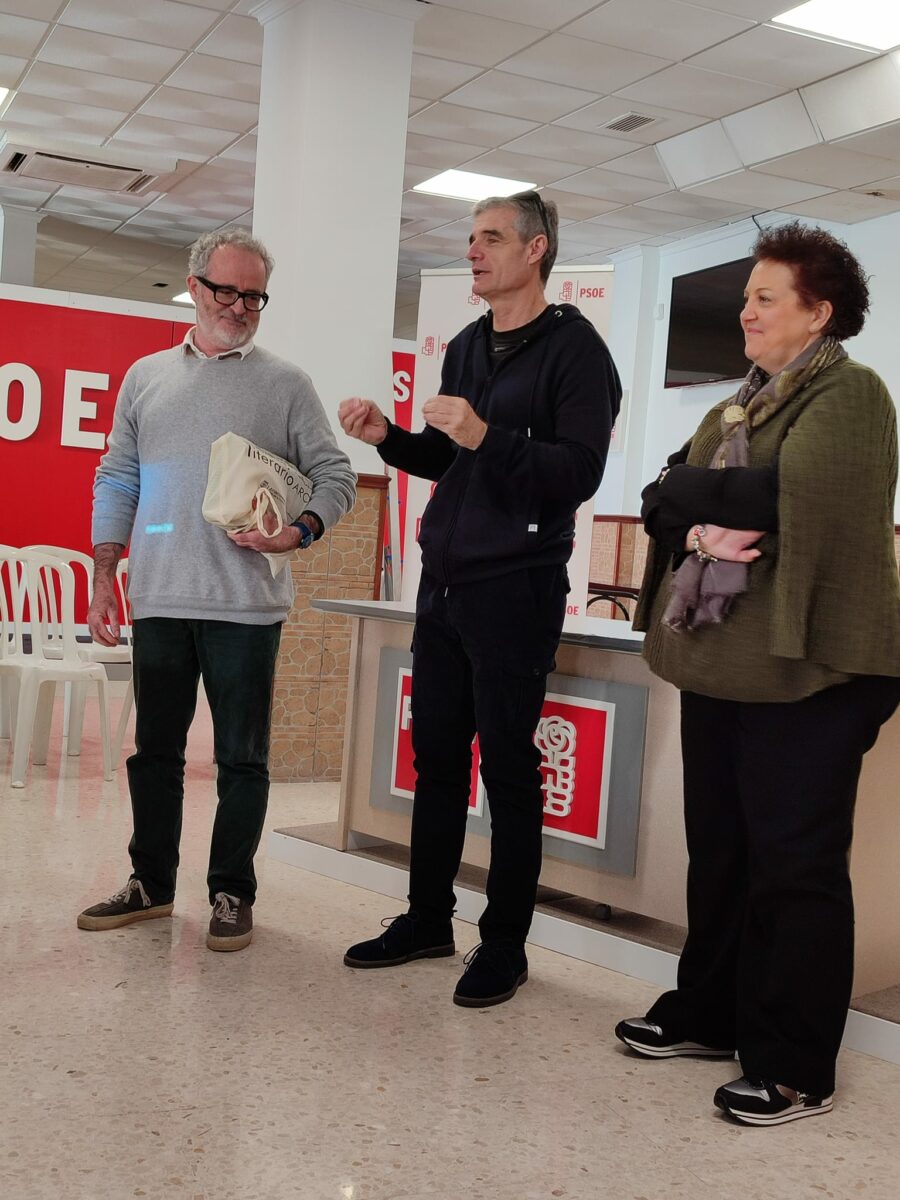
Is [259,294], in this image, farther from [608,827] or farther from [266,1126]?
[266,1126]

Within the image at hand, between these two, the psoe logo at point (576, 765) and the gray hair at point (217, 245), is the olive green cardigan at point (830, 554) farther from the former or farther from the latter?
the gray hair at point (217, 245)

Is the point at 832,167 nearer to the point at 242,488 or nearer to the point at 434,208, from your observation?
the point at 434,208

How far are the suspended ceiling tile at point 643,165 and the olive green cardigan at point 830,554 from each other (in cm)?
581

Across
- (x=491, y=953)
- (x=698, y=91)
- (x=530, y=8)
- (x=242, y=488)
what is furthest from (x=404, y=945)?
(x=698, y=91)

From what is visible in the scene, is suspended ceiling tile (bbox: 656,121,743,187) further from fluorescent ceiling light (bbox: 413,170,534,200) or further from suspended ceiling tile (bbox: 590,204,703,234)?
suspended ceiling tile (bbox: 590,204,703,234)

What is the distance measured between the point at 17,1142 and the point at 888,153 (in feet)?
20.5

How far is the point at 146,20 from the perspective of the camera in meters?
5.96

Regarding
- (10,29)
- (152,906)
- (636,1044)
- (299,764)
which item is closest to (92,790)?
(299,764)

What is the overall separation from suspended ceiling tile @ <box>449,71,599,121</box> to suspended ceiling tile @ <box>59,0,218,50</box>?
1378 millimetres

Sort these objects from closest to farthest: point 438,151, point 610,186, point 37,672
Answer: point 37,672, point 438,151, point 610,186

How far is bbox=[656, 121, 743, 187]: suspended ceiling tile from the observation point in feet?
22.4

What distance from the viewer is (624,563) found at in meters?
9.10

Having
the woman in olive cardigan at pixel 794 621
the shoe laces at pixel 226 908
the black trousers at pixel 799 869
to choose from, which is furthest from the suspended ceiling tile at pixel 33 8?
the black trousers at pixel 799 869

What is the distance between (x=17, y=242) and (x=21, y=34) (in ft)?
13.2
